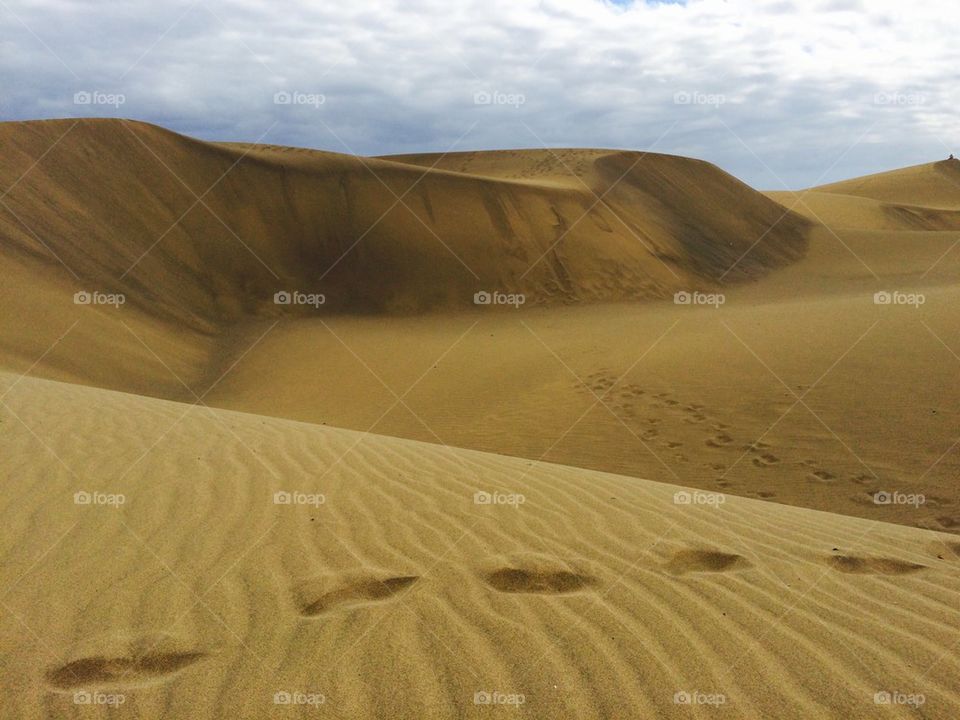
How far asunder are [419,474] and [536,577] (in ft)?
6.25

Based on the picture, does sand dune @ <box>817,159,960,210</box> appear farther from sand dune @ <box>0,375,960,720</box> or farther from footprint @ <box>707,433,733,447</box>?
sand dune @ <box>0,375,960,720</box>

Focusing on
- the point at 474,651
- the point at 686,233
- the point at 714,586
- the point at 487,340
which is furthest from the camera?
the point at 686,233

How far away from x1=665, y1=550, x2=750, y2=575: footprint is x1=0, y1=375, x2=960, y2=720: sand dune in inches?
0.6

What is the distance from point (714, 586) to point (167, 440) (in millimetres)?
4224

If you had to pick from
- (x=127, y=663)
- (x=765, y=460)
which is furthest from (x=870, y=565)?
(x=765, y=460)

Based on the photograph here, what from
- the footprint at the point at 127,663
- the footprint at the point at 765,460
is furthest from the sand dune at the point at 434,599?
the footprint at the point at 765,460

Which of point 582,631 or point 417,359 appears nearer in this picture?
point 582,631

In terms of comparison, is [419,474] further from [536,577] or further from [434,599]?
[434,599]

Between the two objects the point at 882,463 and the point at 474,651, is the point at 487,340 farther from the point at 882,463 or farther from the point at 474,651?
the point at 474,651

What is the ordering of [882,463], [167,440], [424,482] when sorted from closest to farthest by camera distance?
[424,482] < [167,440] < [882,463]

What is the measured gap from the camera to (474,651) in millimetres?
2846

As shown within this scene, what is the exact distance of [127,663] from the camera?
2.72 metres

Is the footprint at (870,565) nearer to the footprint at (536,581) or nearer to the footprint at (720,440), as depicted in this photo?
the footprint at (536,581)

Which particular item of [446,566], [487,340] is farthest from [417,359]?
[446,566]
